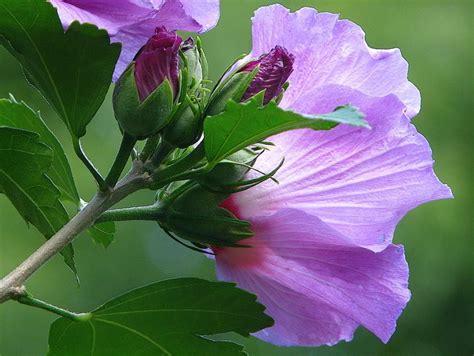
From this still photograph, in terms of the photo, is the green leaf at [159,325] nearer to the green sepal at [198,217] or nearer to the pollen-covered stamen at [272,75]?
the green sepal at [198,217]

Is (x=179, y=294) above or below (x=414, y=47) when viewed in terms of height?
above

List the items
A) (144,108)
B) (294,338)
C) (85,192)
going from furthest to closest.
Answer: (85,192), (294,338), (144,108)

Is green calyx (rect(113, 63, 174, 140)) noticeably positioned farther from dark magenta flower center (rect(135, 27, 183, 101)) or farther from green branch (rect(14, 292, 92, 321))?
green branch (rect(14, 292, 92, 321))

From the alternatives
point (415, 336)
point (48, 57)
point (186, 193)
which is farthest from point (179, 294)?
point (415, 336)

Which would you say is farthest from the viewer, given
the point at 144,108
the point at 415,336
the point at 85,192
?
the point at 415,336

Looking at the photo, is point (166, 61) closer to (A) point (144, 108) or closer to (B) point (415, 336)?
(A) point (144, 108)

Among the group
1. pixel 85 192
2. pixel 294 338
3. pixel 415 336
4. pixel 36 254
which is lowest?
pixel 415 336

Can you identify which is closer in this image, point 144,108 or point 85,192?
point 144,108
